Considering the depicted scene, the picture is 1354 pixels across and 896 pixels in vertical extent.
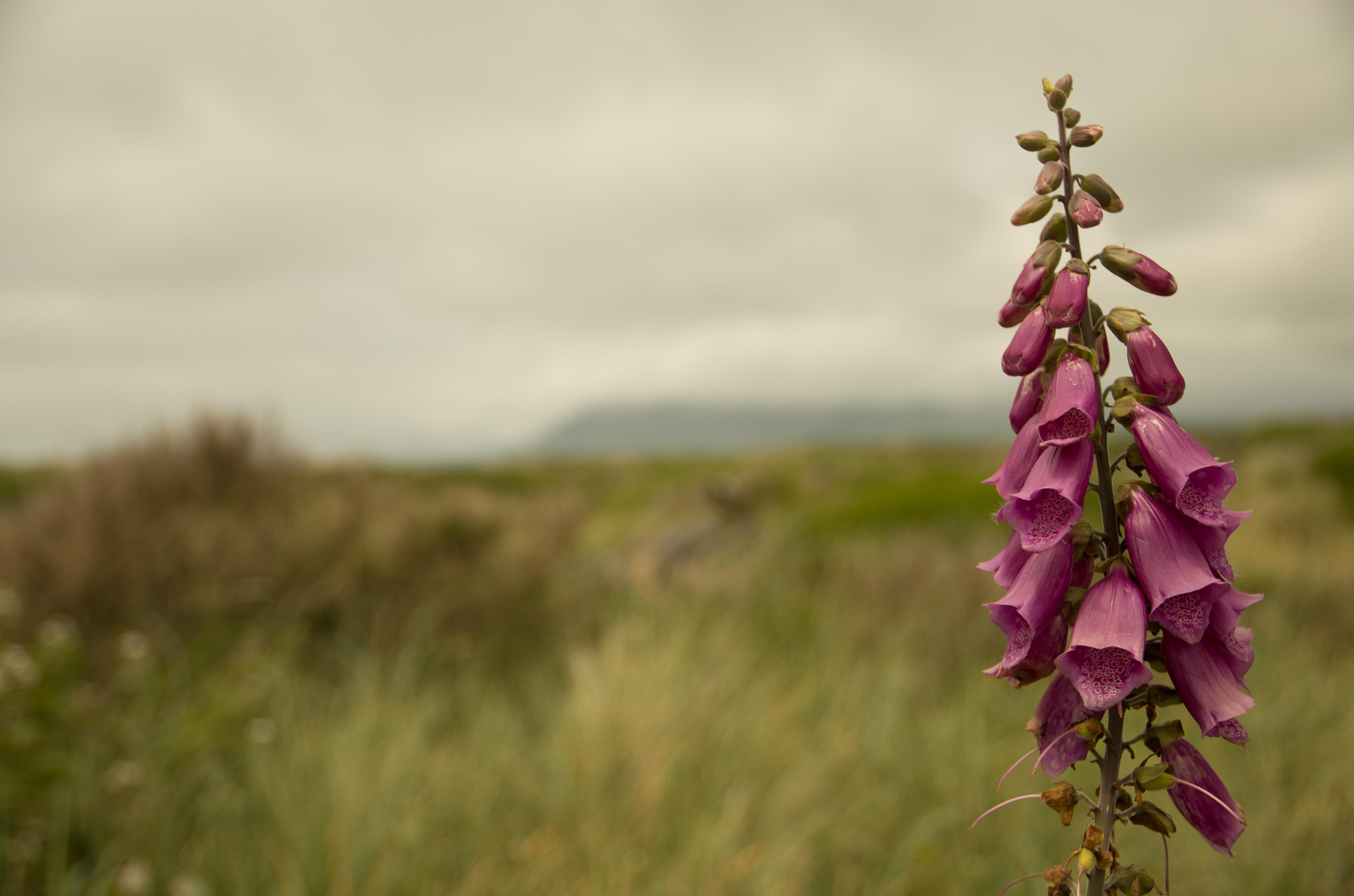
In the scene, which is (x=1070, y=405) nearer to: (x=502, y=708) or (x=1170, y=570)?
(x=1170, y=570)

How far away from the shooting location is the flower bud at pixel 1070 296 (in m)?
0.92

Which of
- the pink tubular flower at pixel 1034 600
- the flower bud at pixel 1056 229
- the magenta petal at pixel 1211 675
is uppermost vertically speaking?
the flower bud at pixel 1056 229

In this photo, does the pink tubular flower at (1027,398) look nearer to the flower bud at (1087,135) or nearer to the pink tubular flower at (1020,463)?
the pink tubular flower at (1020,463)

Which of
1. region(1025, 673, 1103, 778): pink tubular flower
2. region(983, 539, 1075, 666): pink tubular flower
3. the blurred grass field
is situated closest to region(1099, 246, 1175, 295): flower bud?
region(983, 539, 1075, 666): pink tubular flower

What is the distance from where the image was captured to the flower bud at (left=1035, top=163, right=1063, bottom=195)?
97 cm

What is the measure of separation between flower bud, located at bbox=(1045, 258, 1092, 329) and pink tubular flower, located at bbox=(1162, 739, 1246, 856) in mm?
530

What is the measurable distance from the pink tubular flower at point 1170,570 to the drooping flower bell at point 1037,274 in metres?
0.27

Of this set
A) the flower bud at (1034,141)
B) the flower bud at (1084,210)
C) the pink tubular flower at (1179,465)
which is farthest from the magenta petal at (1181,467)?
the flower bud at (1034,141)

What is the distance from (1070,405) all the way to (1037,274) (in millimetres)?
179

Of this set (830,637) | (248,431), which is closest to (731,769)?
(830,637)

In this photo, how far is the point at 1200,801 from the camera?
985 millimetres

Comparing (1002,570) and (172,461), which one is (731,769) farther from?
(172,461)

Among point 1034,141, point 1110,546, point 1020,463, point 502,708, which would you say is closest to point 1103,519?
point 1110,546

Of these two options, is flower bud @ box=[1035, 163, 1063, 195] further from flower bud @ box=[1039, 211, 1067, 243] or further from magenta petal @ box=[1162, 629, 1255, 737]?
magenta petal @ box=[1162, 629, 1255, 737]
